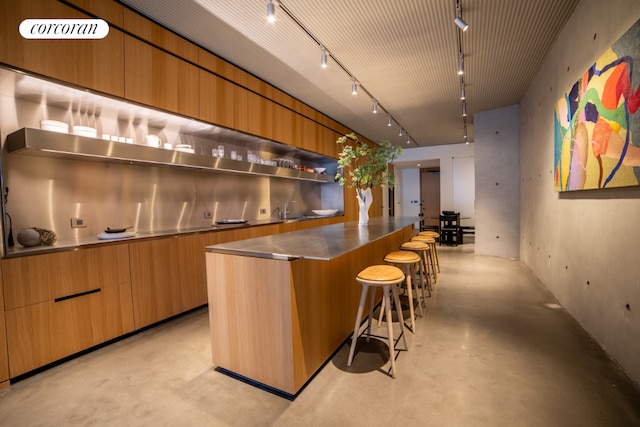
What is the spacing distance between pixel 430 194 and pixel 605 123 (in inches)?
386

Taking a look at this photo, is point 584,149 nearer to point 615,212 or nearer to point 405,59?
point 615,212

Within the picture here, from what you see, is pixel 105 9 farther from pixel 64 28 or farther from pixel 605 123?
pixel 605 123

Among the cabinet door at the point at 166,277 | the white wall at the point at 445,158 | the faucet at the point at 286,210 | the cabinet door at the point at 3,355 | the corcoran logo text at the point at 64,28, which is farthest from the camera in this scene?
the white wall at the point at 445,158

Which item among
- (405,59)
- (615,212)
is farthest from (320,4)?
(615,212)

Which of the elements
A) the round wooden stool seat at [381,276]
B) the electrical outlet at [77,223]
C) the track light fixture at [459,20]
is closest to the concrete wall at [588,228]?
the track light fixture at [459,20]

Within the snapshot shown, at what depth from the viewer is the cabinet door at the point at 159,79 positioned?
255 cm

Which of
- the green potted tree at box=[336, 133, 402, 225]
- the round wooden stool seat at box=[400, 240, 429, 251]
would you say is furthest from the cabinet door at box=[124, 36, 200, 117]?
the round wooden stool seat at box=[400, 240, 429, 251]

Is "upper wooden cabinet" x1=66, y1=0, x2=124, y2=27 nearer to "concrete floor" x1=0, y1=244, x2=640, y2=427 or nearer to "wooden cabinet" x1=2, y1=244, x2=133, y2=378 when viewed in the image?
"wooden cabinet" x1=2, y1=244, x2=133, y2=378

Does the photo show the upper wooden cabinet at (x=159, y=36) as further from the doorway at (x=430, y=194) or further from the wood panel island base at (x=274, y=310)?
the doorway at (x=430, y=194)

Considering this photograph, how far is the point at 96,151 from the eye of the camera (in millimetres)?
2377

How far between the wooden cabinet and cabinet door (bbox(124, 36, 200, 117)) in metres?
Result: 1.40

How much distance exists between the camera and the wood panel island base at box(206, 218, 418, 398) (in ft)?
5.59

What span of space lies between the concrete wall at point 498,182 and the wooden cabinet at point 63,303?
6.25 metres

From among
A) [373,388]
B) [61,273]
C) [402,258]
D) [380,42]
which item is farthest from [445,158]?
[61,273]
